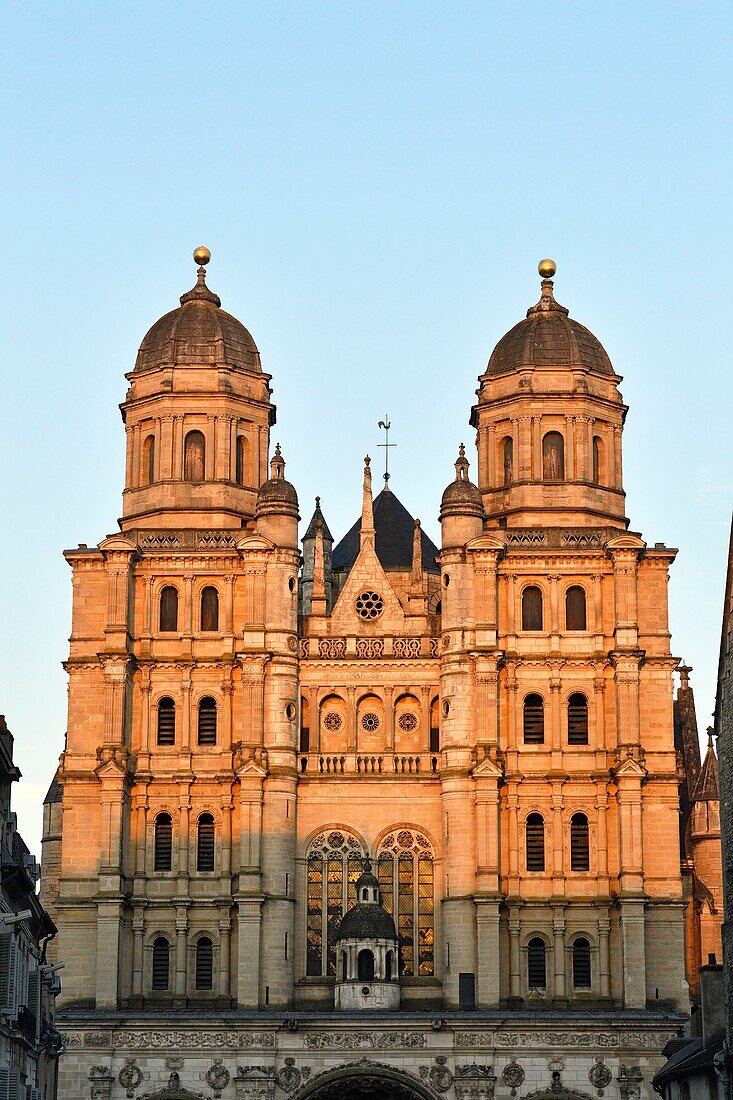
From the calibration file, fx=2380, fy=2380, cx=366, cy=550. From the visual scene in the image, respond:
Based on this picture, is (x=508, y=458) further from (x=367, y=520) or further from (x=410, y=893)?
(x=410, y=893)

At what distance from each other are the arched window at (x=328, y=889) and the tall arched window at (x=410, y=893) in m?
0.91

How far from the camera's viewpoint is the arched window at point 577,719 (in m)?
72.6

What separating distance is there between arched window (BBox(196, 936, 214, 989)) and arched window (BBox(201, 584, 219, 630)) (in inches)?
379

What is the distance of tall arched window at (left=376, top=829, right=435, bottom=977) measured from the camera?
236 ft

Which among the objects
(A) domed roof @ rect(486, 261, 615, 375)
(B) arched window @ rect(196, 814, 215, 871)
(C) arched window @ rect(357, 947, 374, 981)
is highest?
(A) domed roof @ rect(486, 261, 615, 375)

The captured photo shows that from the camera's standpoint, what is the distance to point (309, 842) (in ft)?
237

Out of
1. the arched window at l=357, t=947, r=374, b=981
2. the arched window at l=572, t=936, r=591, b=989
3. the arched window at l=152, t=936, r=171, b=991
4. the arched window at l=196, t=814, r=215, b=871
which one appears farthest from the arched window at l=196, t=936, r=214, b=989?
the arched window at l=572, t=936, r=591, b=989

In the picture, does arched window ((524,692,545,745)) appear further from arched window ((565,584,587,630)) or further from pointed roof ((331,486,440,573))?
pointed roof ((331,486,440,573))

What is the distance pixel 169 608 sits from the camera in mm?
74000

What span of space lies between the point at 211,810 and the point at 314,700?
15.2 ft

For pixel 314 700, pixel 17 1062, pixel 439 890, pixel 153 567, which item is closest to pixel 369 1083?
pixel 439 890

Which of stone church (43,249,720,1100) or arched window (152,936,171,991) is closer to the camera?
stone church (43,249,720,1100)

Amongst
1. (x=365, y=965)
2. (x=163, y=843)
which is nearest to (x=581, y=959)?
(x=365, y=965)

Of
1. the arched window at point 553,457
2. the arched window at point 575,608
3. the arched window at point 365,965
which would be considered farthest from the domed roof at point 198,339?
the arched window at point 365,965
